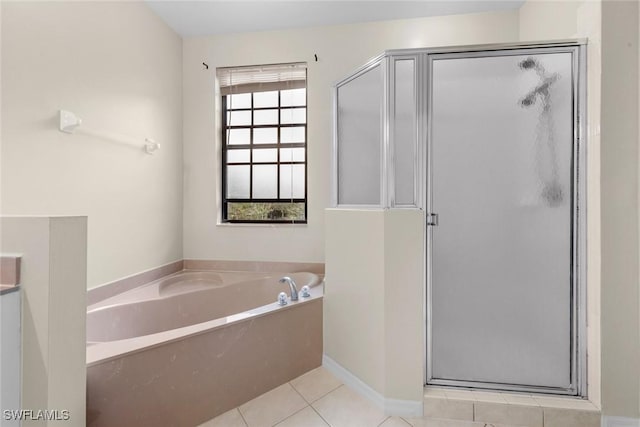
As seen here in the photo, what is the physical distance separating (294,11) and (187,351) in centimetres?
230

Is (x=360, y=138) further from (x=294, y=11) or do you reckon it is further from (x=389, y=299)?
(x=294, y=11)

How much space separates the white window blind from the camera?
2434mm

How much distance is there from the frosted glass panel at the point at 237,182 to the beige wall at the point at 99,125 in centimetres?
41

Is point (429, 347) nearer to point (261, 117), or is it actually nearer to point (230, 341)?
point (230, 341)

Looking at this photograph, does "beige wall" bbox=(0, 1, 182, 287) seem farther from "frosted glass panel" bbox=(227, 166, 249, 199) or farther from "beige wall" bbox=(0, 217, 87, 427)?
"beige wall" bbox=(0, 217, 87, 427)

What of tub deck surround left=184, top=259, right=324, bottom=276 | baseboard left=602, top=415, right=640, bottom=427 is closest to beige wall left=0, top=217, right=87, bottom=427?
tub deck surround left=184, top=259, right=324, bottom=276

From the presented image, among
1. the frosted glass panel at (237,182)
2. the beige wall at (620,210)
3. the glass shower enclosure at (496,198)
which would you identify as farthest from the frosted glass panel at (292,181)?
the beige wall at (620,210)

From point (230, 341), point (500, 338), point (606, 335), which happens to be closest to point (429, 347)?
point (500, 338)

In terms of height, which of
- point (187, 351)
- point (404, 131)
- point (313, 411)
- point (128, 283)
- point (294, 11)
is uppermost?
point (294, 11)

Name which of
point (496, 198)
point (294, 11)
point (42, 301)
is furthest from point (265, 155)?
point (42, 301)

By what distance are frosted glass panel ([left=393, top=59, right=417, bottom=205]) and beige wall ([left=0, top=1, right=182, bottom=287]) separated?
165 centimetres

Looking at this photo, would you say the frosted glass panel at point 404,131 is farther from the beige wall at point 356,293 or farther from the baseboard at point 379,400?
the baseboard at point 379,400

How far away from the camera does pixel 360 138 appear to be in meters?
1.63

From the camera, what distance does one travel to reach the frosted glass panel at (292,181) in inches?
98.5
